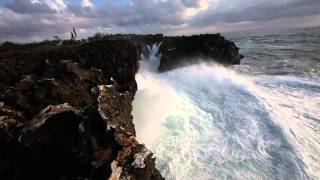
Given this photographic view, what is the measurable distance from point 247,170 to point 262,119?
6.69 m

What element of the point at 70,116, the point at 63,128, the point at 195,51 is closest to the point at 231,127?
the point at 70,116

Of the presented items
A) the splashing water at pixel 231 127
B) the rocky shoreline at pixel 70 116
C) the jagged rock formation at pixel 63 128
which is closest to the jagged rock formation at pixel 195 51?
the splashing water at pixel 231 127

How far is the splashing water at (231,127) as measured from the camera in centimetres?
1692

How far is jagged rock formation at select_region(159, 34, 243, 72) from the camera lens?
42438 mm

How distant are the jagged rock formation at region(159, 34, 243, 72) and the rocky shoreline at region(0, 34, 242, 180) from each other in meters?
17.3

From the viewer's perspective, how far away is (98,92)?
18.5m

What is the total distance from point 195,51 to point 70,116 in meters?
32.2

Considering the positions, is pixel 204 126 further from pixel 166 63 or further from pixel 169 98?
pixel 166 63

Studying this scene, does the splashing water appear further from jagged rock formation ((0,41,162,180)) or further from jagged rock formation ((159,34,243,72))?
jagged rock formation ((159,34,243,72))

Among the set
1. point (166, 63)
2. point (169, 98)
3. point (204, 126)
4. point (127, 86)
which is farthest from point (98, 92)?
point (166, 63)

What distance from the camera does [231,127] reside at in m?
21.8

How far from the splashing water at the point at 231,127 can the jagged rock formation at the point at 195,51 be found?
8.98 meters

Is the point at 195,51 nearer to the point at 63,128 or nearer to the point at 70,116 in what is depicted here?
the point at 70,116

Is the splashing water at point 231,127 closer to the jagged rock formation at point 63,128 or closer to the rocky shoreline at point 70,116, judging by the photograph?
the rocky shoreline at point 70,116
